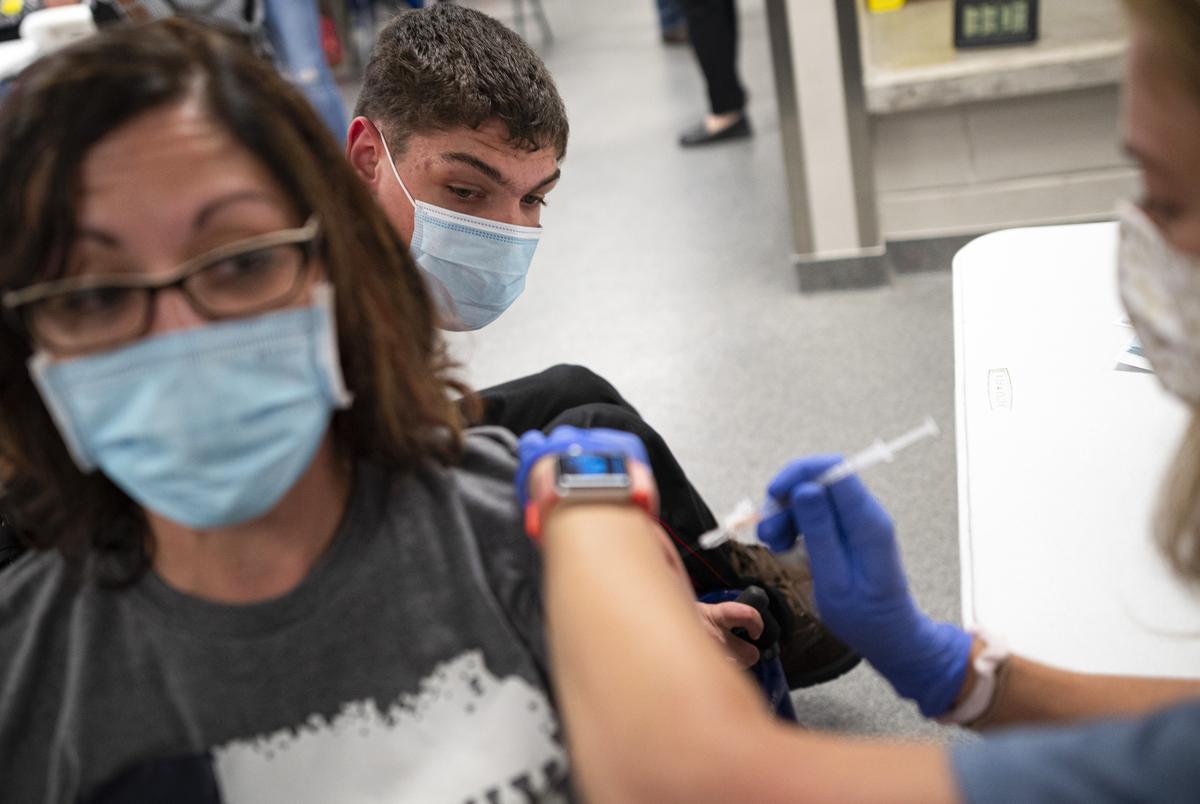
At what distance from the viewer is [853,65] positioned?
288 cm

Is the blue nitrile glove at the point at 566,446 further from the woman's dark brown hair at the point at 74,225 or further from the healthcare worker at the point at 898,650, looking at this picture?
the woman's dark brown hair at the point at 74,225

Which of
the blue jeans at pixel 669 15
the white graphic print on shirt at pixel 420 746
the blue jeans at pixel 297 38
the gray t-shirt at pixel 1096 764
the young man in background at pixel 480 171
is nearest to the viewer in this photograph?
the gray t-shirt at pixel 1096 764

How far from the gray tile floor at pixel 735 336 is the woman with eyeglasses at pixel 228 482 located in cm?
113

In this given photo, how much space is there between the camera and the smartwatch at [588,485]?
0.82 metres

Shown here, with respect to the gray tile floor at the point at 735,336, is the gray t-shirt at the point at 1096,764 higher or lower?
higher

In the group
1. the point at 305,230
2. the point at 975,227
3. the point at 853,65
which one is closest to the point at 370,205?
the point at 305,230

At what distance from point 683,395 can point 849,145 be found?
731 millimetres

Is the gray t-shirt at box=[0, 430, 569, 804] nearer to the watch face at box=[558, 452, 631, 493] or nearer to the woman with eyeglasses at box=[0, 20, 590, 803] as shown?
the woman with eyeglasses at box=[0, 20, 590, 803]

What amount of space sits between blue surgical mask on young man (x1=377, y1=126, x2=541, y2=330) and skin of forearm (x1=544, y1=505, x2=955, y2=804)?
84 cm

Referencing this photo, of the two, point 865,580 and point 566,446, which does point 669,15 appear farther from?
point 566,446

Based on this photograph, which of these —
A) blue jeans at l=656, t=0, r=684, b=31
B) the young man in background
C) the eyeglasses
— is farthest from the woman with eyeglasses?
blue jeans at l=656, t=0, r=684, b=31

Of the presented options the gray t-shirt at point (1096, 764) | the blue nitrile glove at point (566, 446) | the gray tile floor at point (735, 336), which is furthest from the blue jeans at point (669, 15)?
the gray t-shirt at point (1096, 764)

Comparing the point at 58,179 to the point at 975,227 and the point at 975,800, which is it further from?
the point at 975,227

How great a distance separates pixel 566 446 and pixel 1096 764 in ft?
1.30
